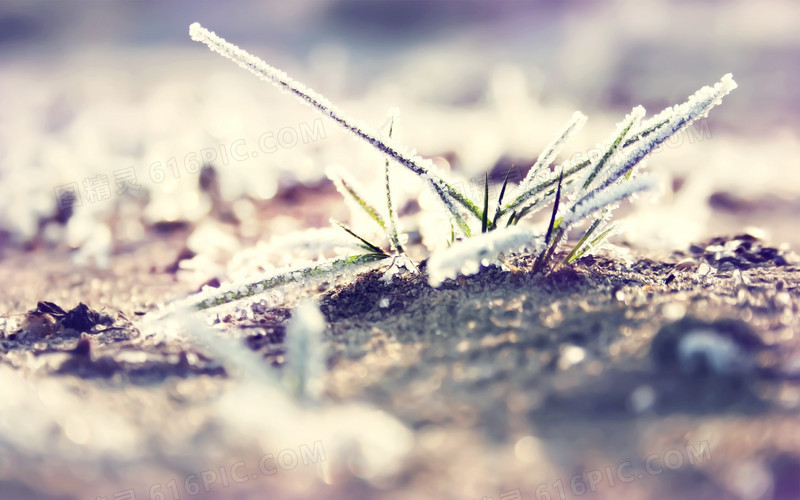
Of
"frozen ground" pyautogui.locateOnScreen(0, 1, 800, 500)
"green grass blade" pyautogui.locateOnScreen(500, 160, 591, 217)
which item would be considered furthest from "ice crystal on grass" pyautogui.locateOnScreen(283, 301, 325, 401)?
"green grass blade" pyautogui.locateOnScreen(500, 160, 591, 217)

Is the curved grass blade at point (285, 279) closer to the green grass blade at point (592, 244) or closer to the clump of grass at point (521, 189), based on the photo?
the clump of grass at point (521, 189)

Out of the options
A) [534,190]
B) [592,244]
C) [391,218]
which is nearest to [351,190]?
[391,218]

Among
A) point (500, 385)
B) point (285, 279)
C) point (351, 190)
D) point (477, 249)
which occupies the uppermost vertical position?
point (351, 190)

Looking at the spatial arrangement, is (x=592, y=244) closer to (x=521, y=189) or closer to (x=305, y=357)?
(x=521, y=189)

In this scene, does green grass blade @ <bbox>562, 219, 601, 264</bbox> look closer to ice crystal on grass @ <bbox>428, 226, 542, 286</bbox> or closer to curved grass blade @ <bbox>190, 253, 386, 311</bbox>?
ice crystal on grass @ <bbox>428, 226, 542, 286</bbox>

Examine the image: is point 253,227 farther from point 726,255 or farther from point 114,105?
point 114,105
